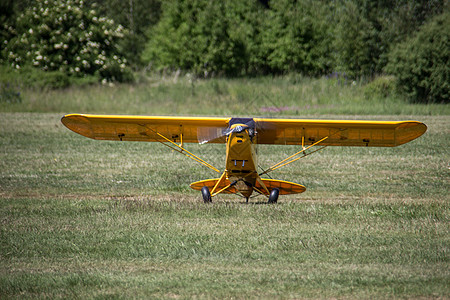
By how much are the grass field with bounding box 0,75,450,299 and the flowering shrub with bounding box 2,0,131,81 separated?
20.8 meters

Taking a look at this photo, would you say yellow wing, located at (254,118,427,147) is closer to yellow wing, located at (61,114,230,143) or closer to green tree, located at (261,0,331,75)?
yellow wing, located at (61,114,230,143)

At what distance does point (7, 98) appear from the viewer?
31.7 m

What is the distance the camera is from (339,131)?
1020 cm

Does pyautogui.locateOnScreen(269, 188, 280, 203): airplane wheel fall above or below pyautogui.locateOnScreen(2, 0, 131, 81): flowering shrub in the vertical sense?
below

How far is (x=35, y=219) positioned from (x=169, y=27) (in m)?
38.6

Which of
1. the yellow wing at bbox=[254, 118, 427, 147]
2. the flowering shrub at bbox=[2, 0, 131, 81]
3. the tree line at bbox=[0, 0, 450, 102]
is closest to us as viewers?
the yellow wing at bbox=[254, 118, 427, 147]

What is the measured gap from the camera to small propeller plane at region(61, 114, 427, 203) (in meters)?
8.95

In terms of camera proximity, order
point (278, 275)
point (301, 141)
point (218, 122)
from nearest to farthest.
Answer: point (278, 275) < point (218, 122) < point (301, 141)

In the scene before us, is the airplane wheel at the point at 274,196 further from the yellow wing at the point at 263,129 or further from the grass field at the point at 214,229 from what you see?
the yellow wing at the point at 263,129

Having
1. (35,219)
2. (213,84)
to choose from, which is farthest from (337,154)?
(213,84)

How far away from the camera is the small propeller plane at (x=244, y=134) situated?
8.95 meters

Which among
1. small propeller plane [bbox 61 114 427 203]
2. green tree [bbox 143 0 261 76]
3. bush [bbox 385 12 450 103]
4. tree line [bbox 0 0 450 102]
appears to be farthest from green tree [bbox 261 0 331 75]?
small propeller plane [bbox 61 114 427 203]

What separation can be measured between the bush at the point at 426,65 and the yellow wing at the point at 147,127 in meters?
22.7

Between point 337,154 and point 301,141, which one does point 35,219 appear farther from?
point 337,154
